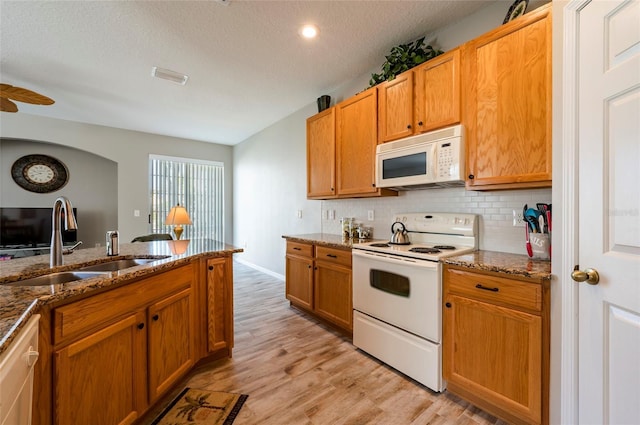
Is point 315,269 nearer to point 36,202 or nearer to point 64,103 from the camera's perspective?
point 64,103

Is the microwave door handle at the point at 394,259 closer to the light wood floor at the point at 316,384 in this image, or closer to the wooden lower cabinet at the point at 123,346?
the light wood floor at the point at 316,384

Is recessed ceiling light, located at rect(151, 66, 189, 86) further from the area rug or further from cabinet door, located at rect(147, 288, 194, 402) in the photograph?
the area rug

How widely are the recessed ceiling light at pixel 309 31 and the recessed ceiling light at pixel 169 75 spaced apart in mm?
1525

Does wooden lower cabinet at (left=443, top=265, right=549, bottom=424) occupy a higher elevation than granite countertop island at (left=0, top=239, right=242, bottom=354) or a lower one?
lower

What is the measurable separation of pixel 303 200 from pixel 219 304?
2158 mm

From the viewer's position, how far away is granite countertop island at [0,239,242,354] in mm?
824

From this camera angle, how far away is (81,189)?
4969 millimetres

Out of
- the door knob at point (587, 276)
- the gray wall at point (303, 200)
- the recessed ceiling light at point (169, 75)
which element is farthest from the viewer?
the recessed ceiling light at point (169, 75)

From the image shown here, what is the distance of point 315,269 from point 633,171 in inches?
91.1

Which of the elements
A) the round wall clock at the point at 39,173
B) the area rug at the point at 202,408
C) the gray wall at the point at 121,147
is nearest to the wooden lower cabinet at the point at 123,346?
the area rug at the point at 202,408

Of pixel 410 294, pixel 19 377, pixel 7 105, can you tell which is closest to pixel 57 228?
pixel 19 377

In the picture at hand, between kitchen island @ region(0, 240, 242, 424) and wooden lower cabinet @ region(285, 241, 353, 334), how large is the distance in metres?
1.00

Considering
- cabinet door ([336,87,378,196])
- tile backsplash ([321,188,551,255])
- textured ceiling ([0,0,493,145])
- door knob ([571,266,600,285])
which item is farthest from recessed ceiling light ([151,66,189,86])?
door knob ([571,266,600,285])

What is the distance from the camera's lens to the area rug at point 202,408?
1.54 meters
